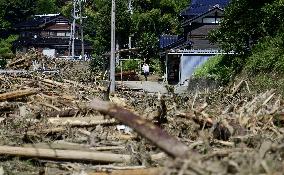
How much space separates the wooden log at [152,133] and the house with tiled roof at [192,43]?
2428 centimetres

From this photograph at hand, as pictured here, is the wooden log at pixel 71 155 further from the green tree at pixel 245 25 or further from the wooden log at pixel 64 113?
the green tree at pixel 245 25

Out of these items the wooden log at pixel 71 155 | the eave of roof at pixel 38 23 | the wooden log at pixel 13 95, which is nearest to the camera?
the wooden log at pixel 71 155

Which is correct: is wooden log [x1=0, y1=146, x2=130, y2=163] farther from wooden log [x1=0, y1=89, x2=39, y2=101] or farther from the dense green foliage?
the dense green foliage

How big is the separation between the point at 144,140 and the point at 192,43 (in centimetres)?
2581

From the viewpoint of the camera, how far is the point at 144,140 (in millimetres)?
7781

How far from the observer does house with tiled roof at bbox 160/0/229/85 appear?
3042cm

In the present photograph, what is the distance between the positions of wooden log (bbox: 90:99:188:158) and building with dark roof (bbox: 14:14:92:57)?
166 feet

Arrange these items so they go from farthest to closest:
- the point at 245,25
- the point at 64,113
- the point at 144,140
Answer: the point at 245,25
the point at 64,113
the point at 144,140

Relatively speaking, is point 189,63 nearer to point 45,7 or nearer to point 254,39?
point 254,39

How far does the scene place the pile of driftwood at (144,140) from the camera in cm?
436

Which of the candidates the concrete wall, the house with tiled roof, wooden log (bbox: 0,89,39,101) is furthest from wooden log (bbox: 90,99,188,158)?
the concrete wall

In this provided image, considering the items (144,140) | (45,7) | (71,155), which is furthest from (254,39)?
(45,7)

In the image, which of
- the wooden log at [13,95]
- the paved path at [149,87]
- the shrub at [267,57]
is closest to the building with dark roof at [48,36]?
the paved path at [149,87]

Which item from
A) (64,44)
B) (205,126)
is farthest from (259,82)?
(64,44)
